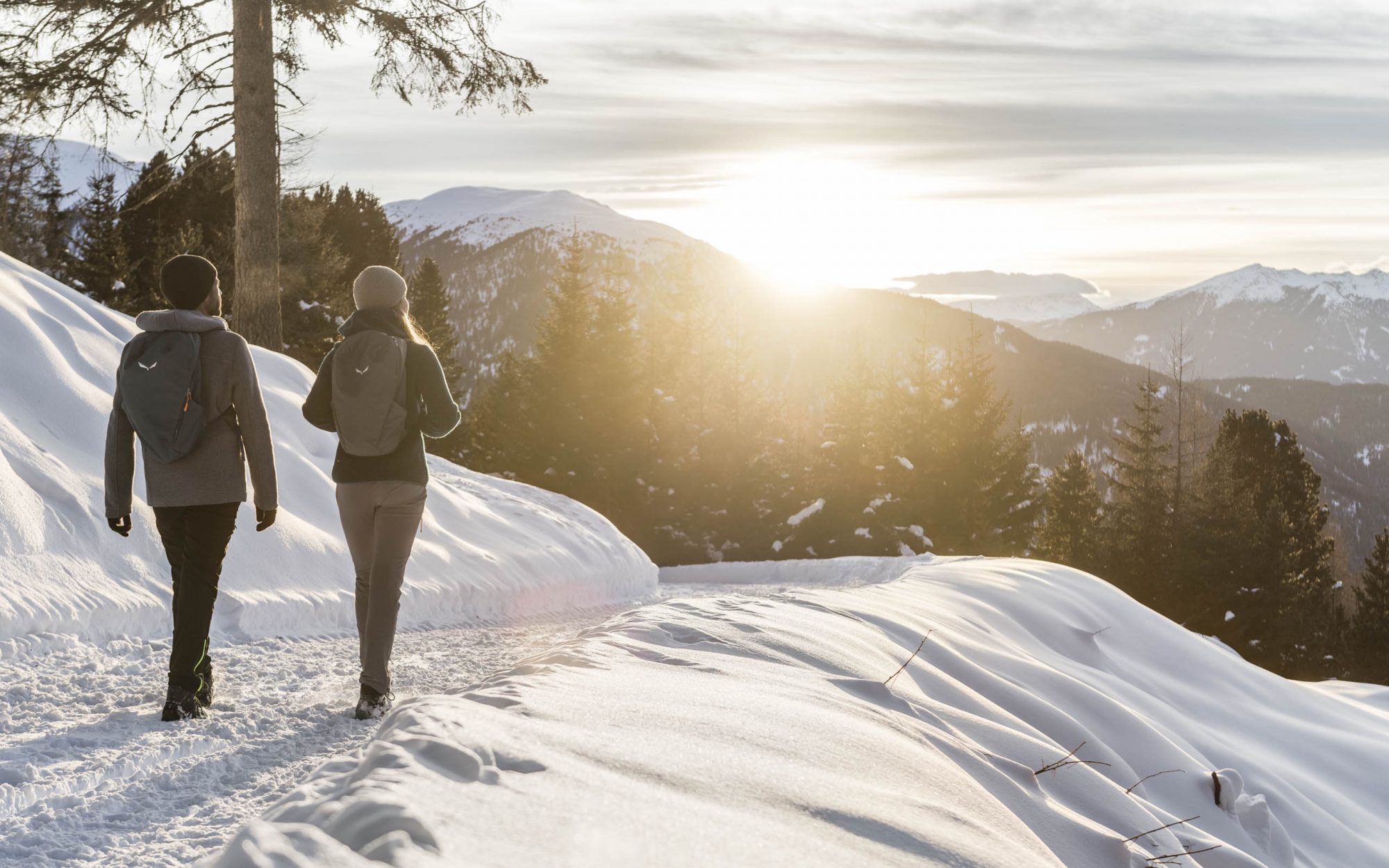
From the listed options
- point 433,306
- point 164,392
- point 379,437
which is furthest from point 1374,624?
point 164,392

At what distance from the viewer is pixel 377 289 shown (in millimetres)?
4492

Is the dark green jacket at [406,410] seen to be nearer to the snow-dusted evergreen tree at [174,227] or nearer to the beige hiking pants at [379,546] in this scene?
the beige hiking pants at [379,546]

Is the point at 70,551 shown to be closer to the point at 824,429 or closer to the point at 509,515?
the point at 509,515

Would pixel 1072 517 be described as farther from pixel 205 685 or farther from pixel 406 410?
pixel 205 685

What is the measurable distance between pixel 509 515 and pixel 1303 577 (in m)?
34.9

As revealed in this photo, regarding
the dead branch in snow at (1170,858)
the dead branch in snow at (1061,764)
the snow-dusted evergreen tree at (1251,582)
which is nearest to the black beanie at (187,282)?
the dead branch in snow at (1061,764)

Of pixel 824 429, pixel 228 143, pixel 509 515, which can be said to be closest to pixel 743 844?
pixel 509 515

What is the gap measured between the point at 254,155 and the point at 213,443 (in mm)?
7209

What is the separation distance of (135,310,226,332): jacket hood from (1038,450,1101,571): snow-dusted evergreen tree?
32173mm

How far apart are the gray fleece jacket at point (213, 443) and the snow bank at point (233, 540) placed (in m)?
1.14

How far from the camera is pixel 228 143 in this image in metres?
11.1

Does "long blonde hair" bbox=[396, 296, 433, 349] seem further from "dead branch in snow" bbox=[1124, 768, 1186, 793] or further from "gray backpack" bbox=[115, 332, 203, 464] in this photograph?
"dead branch in snow" bbox=[1124, 768, 1186, 793]

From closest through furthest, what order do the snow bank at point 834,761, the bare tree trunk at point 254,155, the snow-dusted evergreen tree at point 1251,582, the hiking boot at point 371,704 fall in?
the snow bank at point 834,761 → the hiking boot at point 371,704 → the bare tree trunk at point 254,155 → the snow-dusted evergreen tree at point 1251,582

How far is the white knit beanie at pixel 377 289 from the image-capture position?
4496 mm
